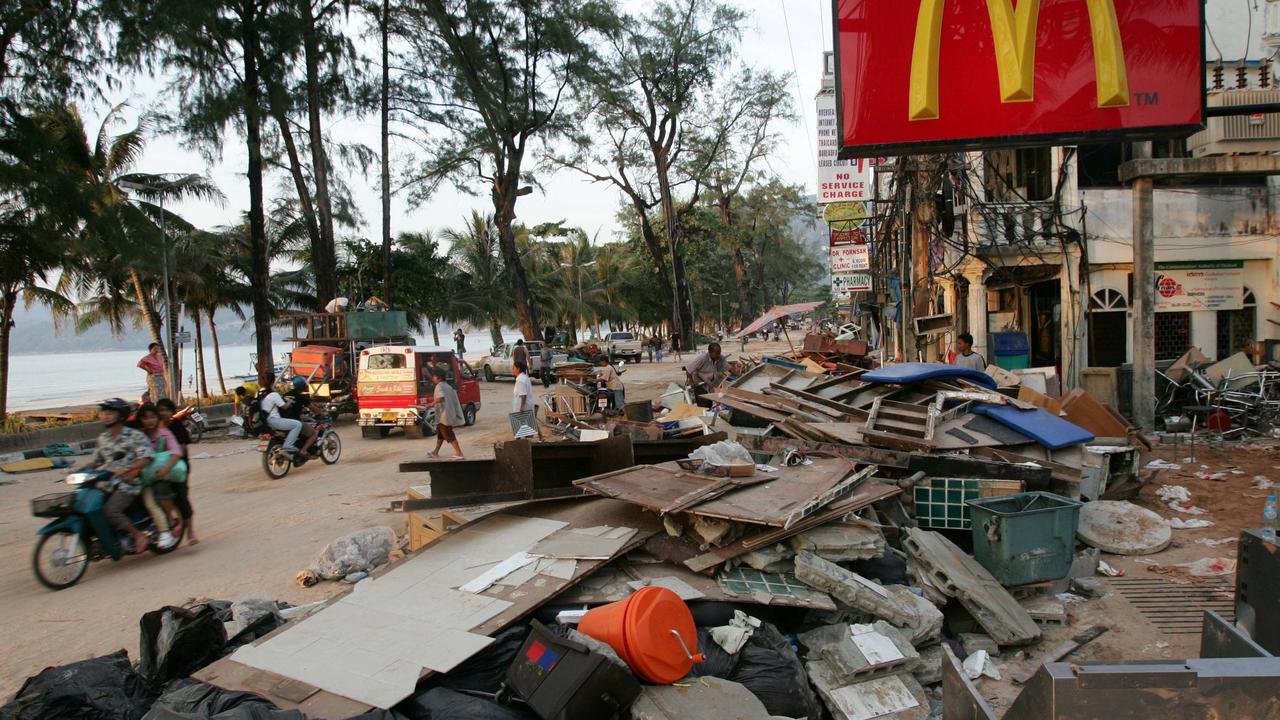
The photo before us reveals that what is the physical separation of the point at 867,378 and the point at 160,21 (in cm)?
1781

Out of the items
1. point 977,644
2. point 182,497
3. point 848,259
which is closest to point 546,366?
point 848,259

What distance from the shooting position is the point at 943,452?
7.12m

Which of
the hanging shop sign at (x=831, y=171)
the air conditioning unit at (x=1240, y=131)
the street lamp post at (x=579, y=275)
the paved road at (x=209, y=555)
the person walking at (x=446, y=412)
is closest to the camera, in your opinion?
the paved road at (x=209, y=555)

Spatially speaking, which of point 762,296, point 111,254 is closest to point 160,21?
point 111,254

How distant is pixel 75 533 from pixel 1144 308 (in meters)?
14.6

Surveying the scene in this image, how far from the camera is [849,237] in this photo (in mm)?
26047

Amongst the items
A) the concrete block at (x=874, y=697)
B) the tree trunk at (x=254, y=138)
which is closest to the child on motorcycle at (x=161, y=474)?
the concrete block at (x=874, y=697)

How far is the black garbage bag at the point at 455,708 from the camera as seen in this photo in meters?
3.67

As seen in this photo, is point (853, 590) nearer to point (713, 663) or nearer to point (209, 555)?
point (713, 663)

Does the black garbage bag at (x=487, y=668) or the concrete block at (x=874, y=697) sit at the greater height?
the black garbage bag at (x=487, y=668)

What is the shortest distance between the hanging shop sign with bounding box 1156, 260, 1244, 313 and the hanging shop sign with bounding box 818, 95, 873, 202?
288 inches

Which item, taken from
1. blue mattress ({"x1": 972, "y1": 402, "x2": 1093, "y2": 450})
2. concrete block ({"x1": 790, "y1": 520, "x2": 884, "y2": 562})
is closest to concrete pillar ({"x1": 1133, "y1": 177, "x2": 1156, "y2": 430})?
blue mattress ({"x1": 972, "y1": 402, "x2": 1093, "y2": 450})

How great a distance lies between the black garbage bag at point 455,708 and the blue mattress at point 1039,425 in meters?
5.75

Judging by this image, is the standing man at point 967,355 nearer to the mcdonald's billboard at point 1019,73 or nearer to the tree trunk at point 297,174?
the mcdonald's billboard at point 1019,73
